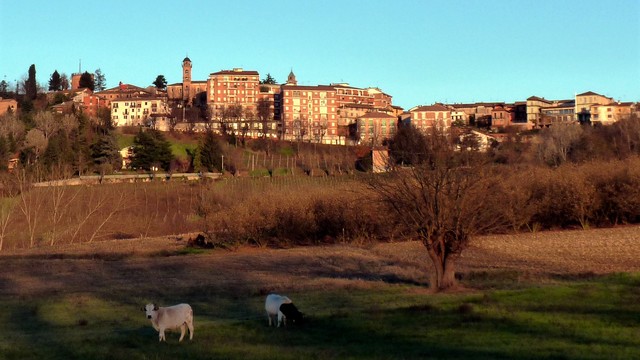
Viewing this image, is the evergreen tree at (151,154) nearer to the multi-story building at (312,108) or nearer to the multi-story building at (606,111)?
the multi-story building at (312,108)

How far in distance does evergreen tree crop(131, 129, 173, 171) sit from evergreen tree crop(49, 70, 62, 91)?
310ft

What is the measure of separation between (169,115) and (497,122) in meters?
58.7

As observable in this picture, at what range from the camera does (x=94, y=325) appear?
2048 centimetres

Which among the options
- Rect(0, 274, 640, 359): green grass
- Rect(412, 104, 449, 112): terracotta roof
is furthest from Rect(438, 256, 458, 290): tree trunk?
Rect(412, 104, 449, 112): terracotta roof

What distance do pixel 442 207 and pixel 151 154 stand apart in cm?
7413

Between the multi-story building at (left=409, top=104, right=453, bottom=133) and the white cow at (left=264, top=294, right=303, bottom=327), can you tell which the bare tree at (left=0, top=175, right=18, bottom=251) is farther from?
the multi-story building at (left=409, top=104, right=453, bottom=133)

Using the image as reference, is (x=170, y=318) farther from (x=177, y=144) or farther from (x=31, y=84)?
(x=31, y=84)

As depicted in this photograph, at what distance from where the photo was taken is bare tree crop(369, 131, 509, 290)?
2539 cm

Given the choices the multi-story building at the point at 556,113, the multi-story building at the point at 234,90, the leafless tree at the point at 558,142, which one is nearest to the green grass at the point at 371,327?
the leafless tree at the point at 558,142

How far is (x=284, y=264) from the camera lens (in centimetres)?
3853

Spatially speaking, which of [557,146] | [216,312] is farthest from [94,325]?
[557,146]

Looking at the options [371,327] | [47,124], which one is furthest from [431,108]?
[371,327]

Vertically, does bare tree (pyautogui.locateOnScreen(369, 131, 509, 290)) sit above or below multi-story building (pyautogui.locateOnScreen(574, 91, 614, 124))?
below

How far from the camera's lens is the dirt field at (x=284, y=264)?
2998 cm
